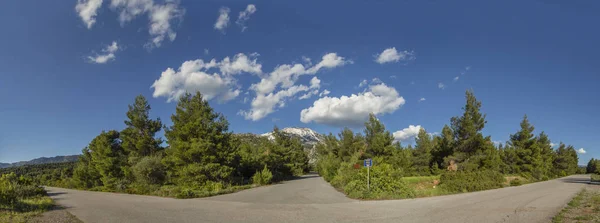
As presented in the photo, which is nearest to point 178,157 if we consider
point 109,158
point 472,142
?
point 109,158

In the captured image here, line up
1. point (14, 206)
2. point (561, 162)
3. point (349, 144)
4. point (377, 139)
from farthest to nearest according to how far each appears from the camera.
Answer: point (561, 162) → point (349, 144) → point (377, 139) → point (14, 206)

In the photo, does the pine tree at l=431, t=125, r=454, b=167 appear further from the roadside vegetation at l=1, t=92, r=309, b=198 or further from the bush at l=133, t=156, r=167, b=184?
the bush at l=133, t=156, r=167, b=184

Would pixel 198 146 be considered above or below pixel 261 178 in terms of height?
above

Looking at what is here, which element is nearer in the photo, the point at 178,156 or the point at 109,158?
the point at 178,156

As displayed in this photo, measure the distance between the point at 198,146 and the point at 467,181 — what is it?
78.2 feet

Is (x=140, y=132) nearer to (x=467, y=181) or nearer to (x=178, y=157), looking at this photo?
(x=178, y=157)

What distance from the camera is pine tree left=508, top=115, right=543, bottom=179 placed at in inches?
1863

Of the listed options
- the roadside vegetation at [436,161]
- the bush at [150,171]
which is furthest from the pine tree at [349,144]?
the bush at [150,171]

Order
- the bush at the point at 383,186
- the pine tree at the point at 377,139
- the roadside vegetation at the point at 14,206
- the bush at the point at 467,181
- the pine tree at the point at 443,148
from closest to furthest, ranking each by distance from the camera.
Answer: the roadside vegetation at the point at 14,206 < the bush at the point at 383,186 < the bush at the point at 467,181 < the pine tree at the point at 377,139 < the pine tree at the point at 443,148

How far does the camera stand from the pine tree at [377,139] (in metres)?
39.6

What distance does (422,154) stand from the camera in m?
51.0

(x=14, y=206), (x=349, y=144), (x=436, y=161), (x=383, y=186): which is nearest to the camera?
(x=14, y=206)

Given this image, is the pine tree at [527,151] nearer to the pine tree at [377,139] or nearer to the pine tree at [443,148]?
the pine tree at [443,148]

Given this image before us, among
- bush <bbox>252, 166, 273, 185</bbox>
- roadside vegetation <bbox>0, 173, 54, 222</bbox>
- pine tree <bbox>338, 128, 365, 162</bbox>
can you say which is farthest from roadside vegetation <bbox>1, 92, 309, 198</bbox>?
pine tree <bbox>338, 128, 365, 162</bbox>
